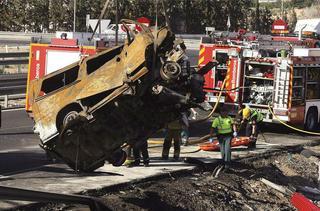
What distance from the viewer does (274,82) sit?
57.2 feet

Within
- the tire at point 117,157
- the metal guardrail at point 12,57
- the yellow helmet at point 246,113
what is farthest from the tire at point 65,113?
the metal guardrail at point 12,57

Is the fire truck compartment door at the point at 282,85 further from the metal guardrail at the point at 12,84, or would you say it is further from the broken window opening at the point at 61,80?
the broken window opening at the point at 61,80

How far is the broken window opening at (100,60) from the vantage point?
6.52 metres

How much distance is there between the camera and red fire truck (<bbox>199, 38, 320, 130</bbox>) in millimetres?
17359

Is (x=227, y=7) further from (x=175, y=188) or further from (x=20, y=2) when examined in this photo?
(x=175, y=188)

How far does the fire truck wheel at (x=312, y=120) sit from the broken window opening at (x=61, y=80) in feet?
42.9

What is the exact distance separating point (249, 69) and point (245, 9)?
49.6 m

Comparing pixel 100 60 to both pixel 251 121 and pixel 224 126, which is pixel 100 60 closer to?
pixel 224 126

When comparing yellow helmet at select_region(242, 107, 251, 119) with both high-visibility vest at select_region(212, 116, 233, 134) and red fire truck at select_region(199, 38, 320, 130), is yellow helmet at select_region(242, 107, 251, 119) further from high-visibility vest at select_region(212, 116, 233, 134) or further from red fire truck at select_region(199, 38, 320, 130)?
high-visibility vest at select_region(212, 116, 233, 134)

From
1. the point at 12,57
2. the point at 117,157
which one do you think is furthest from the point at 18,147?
the point at 12,57

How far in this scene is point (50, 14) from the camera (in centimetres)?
5228

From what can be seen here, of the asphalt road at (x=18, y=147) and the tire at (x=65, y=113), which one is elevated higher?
the tire at (x=65, y=113)

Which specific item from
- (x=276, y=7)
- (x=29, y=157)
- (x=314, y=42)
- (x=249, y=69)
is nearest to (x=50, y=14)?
(x=314, y=42)

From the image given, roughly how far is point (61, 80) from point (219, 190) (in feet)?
15.8
